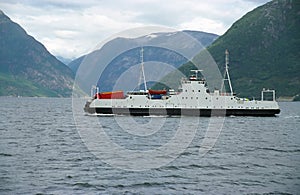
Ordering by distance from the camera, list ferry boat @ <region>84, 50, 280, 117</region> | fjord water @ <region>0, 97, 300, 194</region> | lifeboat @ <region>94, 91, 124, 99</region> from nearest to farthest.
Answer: fjord water @ <region>0, 97, 300, 194</region> < ferry boat @ <region>84, 50, 280, 117</region> < lifeboat @ <region>94, 91, 124, 99</region>

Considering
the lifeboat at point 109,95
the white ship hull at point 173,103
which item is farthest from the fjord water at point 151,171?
the lifeboat at point 109,95

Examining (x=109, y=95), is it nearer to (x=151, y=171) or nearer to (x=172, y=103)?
(x=172, y=103)

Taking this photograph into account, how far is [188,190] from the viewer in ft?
78.6

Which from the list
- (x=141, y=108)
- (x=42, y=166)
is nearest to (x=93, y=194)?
(x=42, y=166)

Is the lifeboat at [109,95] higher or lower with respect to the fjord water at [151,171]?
higher

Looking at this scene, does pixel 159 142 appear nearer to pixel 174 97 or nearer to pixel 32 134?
pixel 32 134

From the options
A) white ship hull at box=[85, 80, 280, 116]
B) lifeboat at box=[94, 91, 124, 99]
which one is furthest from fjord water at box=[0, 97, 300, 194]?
lifeboat at box=[94, 91, 124, 99]

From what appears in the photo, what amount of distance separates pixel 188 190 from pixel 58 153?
1604 centimetres

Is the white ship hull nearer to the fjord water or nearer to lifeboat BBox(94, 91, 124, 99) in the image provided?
lifeboat BBox(94, 91, 124, 99)

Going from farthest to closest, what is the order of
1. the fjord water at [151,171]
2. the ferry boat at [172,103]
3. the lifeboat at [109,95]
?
the lifeboat at [109,95] → the ferry boat at [172,103] → the fjord water at [151,171]

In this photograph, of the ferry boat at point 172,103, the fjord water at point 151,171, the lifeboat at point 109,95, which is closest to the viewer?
the fjord water at point 151,171

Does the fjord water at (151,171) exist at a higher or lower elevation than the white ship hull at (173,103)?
lower

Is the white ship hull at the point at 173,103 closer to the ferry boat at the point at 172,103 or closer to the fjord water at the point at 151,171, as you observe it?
the ferry boat at the point at 172,103

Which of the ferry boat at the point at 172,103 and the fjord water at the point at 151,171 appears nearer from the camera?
the fjord water at the point at 151,171
